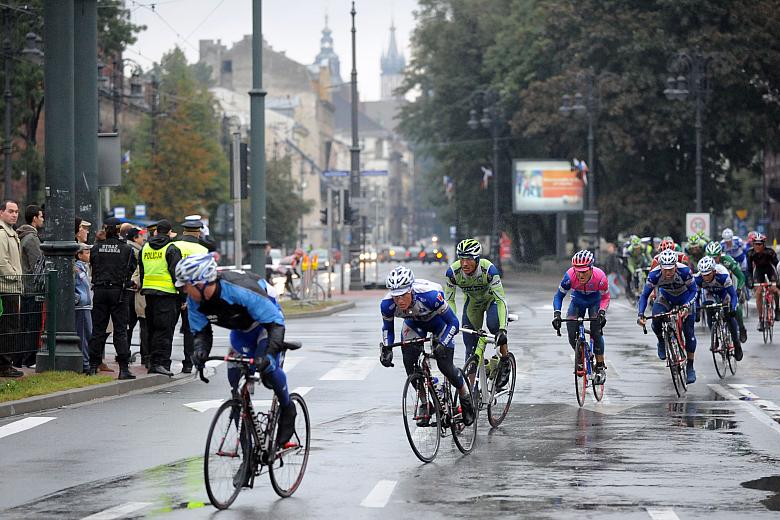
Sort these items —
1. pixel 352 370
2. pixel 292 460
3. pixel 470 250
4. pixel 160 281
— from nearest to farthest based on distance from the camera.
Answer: pixel 292 460 < pixel 470 250 < pixel 160 281 < pixel 352 370

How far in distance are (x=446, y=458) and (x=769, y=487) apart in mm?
2651

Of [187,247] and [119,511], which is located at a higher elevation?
[187,247]

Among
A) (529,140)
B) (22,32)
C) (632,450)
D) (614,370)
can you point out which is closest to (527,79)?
(529,140)

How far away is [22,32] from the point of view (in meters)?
50.2

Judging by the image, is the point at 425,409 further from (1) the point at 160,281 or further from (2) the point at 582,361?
(1) the point at 160,281

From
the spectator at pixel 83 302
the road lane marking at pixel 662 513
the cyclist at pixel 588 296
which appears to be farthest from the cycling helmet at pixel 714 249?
the road lane marking at pixel 662 513

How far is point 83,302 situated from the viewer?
1823cm

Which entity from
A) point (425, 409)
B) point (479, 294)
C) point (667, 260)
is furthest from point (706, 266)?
point (425, 409)

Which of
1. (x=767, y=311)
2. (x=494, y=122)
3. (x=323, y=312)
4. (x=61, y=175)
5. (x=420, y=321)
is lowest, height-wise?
(x=323, y=312)

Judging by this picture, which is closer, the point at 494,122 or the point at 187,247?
the point at 187,247

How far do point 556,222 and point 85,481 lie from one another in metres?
63.0

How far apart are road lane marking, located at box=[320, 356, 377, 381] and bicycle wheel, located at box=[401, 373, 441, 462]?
23.3ft

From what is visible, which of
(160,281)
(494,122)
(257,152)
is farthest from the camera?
(494,122)

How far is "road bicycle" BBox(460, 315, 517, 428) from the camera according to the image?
513 inches
